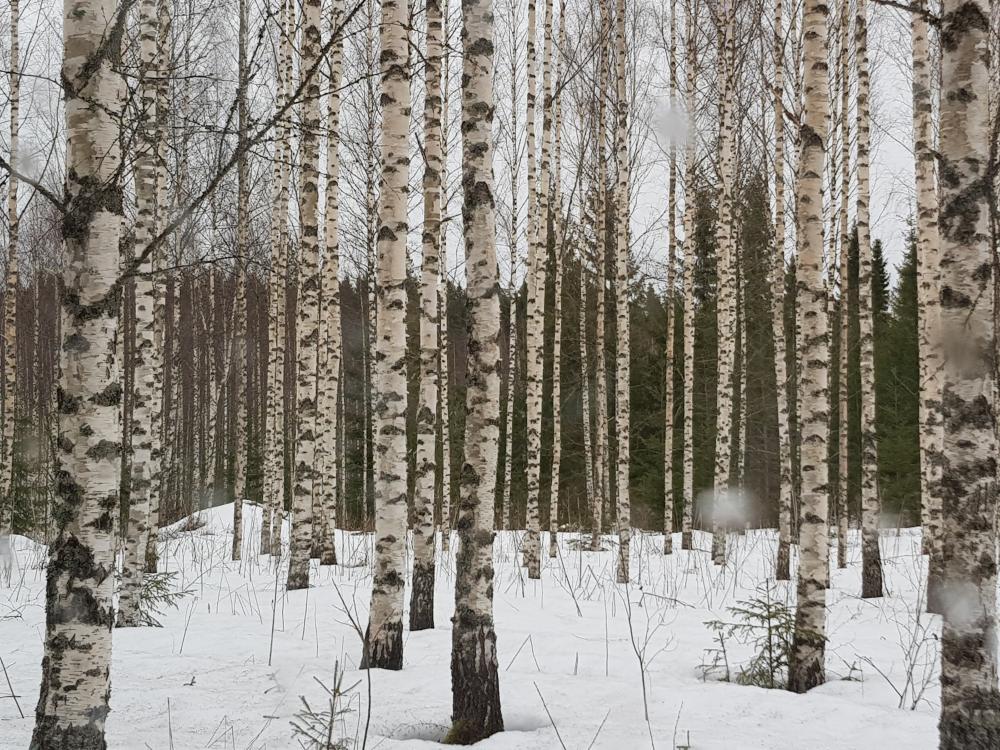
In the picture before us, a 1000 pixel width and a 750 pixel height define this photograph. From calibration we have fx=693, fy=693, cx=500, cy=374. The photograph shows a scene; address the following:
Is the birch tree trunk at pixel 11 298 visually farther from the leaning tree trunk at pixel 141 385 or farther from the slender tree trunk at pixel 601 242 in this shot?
the slender tree trunk at pixel 601 242

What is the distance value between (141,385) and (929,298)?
755 centimetres

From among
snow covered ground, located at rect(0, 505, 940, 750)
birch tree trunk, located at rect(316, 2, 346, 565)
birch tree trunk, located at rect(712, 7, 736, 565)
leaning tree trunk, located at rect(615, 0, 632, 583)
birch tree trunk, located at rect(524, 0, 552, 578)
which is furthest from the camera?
birch tree trunk, located at rect(712, 7, 736, 565)

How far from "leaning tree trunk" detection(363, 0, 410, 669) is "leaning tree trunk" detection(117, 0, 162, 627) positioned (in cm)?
208

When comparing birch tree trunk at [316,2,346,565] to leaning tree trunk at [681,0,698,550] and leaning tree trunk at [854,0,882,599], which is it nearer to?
leaning tree trunk at [681,0,698,550]

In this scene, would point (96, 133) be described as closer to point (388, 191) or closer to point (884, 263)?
point (388, 191)

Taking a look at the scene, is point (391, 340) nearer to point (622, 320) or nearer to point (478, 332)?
point (478, 332)

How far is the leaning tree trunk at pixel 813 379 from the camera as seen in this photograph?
3889mm

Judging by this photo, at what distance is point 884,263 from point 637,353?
13.7 metres

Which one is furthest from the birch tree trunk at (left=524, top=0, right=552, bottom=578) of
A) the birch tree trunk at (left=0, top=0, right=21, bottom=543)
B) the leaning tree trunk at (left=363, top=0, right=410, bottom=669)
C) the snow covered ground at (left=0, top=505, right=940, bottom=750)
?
the birch tree trunk at (left=0, top=0, right=21, bottom=543)

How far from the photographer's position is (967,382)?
2641mm

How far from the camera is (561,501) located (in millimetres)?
21688

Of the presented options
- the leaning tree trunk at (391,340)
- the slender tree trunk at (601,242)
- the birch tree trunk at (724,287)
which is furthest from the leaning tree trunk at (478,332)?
the birch tree trunk at (724,287)

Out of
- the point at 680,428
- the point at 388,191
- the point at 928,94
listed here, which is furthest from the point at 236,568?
the point at 680,428

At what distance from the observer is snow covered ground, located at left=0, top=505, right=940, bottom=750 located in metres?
3.10
